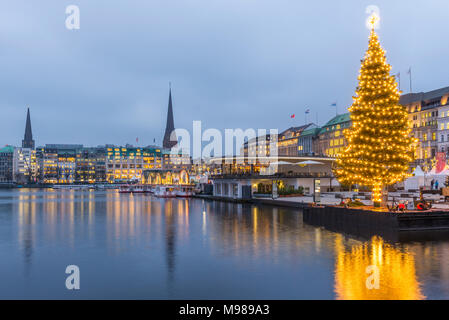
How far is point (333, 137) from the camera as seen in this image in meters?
146

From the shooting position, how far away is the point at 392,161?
3256cm

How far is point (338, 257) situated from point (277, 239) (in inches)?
310

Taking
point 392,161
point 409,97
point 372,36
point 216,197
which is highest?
point 409,97

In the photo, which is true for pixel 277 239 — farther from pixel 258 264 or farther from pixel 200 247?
pixel 258 264

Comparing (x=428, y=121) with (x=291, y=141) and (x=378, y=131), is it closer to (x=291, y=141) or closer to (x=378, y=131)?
(x=291, y=141)

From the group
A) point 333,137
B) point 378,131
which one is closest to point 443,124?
point 333,137

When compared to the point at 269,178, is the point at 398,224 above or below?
below

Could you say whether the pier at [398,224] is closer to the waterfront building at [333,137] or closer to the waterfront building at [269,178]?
the waterfront building at [269,178]

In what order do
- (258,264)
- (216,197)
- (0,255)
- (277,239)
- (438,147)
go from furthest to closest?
(438,147) → (216,197) → (277,239) → (0,255) → (258,264)

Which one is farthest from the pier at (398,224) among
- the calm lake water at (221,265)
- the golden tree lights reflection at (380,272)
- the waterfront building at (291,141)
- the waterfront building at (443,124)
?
the waterfront building at (291,141)

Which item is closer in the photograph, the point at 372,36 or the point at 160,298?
the point at 160,298

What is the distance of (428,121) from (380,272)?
9620cm

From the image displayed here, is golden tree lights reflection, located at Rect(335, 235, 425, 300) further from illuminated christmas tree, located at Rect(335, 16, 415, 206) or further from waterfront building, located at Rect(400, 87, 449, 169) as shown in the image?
waterfront building, located at Rect(400, 87, 449, 169)

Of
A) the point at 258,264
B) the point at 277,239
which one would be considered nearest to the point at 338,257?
the point at 258,264
